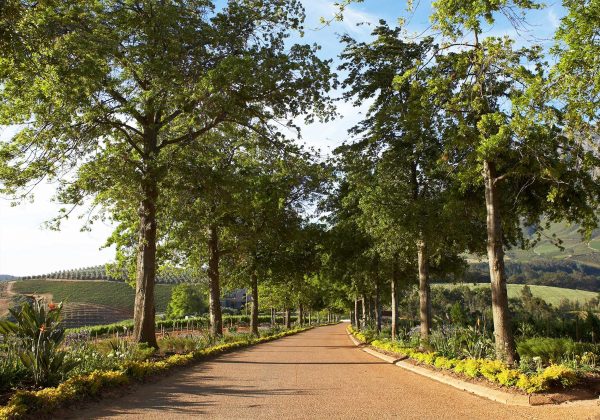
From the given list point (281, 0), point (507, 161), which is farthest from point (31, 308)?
point (281, 0)

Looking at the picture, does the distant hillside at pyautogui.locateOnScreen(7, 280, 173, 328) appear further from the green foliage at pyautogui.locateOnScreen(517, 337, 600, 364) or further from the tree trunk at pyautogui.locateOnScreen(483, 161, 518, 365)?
the tree trunk at pyautogui.locateOnScreen(483, 161, 518, 365)

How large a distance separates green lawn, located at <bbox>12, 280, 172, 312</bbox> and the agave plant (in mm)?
108193

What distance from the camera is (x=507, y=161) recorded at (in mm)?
11727

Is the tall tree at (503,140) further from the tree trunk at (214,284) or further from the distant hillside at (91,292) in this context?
the distant hillside at (91,292)

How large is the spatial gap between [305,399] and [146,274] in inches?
345

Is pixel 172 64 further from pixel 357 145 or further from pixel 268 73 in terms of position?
pixel 357 145

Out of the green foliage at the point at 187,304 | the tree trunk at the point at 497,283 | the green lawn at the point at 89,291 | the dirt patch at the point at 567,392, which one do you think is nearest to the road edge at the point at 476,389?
the dirt patch at the point at 567,392

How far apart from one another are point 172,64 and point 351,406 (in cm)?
1089

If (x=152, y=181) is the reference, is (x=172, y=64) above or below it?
above

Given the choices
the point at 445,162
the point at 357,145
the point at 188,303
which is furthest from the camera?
the point at 188,303

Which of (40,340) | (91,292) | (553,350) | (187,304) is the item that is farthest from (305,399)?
(91,292)

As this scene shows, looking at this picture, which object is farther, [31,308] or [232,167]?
[232,167]

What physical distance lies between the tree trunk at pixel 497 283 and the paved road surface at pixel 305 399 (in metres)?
1.69

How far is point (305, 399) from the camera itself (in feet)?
27.9
